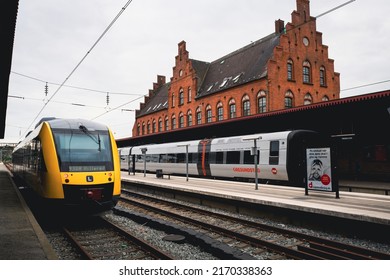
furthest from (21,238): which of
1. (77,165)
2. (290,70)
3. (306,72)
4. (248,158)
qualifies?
(306,72)

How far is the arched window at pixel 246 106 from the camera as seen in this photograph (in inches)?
1238

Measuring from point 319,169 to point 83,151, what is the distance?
741 centimetres

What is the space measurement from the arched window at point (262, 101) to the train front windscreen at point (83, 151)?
2300cm

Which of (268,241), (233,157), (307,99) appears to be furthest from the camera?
(307,99)

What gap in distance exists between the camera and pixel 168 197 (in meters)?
15.6

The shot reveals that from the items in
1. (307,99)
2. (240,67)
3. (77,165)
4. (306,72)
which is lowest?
(77,165)

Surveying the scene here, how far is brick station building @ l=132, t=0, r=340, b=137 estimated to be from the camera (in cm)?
3002

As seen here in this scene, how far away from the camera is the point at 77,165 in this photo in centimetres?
786

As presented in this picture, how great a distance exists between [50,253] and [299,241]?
5167mm

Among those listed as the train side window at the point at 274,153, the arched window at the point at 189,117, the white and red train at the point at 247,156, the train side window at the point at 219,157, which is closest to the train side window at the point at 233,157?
the white and red train at the point at 247,156

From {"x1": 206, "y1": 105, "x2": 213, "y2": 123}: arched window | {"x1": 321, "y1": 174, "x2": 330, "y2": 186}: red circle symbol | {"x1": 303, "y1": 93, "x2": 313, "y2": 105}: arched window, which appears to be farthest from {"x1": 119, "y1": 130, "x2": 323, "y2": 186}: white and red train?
{"x1": 303, "y1": 93, "x2": 313, "y2": 105}: arched window

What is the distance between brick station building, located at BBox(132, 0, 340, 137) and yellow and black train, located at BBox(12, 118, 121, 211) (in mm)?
16845

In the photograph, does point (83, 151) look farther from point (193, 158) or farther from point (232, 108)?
point (232, 108)
